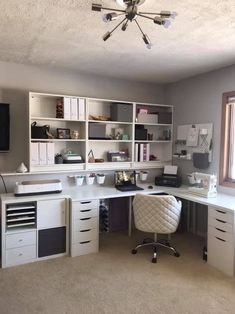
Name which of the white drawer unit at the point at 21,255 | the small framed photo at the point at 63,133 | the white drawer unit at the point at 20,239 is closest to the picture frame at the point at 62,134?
the small framed photo at the point at 63,133

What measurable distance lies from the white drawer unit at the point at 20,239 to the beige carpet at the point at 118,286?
0.24m

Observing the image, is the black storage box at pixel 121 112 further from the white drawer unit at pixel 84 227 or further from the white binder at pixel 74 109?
the white drawer unit at pixel 84 227

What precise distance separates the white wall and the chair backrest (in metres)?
0.96

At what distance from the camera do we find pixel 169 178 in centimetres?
399

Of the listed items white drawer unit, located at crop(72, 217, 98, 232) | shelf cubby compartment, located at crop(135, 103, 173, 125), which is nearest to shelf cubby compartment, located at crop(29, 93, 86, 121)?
shelf cubby compartment, located at crop(135, 103, 173, 125)

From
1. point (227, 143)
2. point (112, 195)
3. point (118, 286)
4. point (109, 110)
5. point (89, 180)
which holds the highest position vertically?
point (109, 110)

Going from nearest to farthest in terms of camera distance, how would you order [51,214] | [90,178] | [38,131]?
[51,214] → [38,131] → [90,178]

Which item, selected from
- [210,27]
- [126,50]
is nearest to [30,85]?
[126,50]

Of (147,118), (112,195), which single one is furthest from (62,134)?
(147,118)

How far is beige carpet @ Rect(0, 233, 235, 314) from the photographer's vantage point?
218cm

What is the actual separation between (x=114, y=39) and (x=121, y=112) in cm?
143

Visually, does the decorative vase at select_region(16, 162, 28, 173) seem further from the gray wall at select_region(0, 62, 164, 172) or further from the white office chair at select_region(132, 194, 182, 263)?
the white office chair at select_region(132, 194, 182, 263)

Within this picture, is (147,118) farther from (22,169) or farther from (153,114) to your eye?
(22,169)

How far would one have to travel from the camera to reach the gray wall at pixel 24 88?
11.0 ft
